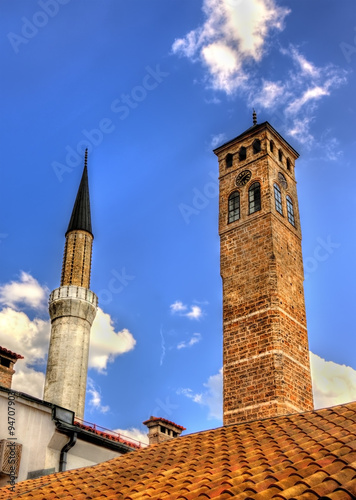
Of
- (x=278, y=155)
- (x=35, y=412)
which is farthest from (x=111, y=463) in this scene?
(x=278, y=155)

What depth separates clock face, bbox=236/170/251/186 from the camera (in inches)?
797

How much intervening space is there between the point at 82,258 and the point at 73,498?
76.9ft

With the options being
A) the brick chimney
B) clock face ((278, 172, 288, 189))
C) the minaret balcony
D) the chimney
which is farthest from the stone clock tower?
the minaret balcony

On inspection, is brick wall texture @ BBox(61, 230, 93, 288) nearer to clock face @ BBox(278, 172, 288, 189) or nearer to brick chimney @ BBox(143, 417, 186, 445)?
clock face @ BBox(278, 172, 288, 189)

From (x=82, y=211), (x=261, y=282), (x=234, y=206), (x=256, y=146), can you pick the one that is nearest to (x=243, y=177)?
(x=234, y=206)

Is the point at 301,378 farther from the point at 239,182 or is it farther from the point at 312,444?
the point at 312,444

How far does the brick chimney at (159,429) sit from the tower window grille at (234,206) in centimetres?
713

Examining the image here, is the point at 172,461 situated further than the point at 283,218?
No

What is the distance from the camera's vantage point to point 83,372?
27516 millimetres

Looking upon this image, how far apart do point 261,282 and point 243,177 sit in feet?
15.7

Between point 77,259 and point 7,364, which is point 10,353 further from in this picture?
point 77,259

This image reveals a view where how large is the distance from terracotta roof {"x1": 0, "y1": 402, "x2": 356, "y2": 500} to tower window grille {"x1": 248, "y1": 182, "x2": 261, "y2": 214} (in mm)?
11358

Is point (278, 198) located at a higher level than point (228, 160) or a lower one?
lower

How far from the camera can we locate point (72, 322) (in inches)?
1112
